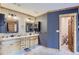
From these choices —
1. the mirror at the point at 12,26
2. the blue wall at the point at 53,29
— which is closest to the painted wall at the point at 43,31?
the blue wall at the point at 53,29

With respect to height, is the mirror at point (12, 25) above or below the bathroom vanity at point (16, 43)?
above

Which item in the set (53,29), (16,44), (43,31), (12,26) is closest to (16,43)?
(16,44)

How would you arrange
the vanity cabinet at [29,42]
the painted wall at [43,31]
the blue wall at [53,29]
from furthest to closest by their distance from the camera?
the blue wall at [53,29], the painted wall at [43,31], the vanity cabinet at [29,42]

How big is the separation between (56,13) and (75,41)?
1479mm

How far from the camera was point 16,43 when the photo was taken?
3332mm

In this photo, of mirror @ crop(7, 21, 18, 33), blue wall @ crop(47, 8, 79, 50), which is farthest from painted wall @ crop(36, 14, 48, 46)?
mirror @ crop(7, 21, 18, 33)

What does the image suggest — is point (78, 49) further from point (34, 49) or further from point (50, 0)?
point (50, 0)

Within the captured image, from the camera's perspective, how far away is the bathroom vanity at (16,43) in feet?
9.67

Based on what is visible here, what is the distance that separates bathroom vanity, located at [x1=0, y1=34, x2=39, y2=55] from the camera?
295 centimetres

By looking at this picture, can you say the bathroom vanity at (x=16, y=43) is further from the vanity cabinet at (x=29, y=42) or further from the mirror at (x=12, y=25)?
the mirror at (x=12, y=25)

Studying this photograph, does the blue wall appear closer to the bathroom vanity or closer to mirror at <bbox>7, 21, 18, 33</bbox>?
the bathroom vanity

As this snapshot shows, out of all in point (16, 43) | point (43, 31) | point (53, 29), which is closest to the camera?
point (16, 43)

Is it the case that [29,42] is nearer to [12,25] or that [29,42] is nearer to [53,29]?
[12,25]

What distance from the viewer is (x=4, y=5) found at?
9.58 ft
